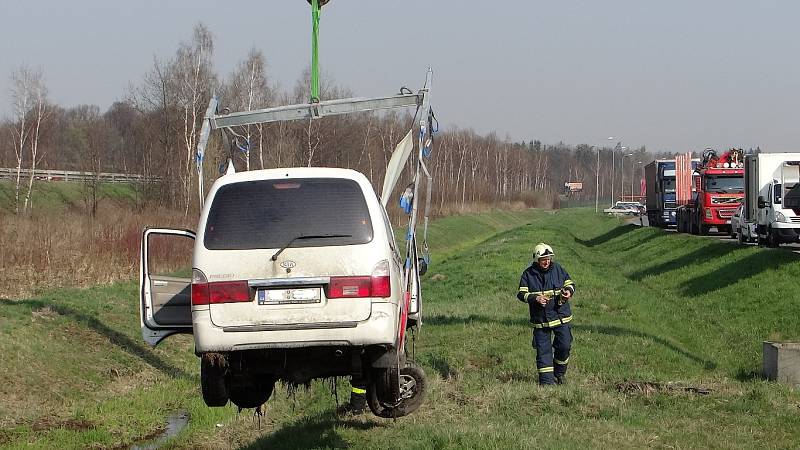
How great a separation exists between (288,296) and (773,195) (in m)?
26.2

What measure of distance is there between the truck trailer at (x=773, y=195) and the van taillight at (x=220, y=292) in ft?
83.2

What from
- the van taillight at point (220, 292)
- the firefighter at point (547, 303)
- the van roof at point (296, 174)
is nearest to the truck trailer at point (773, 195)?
the firefighter at point (547, 303)

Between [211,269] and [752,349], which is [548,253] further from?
[752,349]

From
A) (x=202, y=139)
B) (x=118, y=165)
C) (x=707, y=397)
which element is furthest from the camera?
(x=118, y=165)

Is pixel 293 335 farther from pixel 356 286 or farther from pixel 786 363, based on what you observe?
pixel 786 363

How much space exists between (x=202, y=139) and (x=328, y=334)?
3.43 meters

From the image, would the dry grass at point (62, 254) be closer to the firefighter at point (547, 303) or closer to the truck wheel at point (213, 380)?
the firefighter at point (547, 303)

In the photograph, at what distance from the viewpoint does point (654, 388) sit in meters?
12.2

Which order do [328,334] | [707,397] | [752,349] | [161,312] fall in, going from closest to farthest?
[328,334] < [161,312] < [707,397] < [752,349]

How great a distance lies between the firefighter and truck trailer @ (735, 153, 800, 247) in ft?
63.9

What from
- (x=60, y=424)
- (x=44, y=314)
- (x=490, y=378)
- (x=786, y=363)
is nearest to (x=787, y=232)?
(x=786, y=363)

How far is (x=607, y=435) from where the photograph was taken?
9781mm

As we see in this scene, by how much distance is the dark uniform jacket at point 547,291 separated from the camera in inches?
489

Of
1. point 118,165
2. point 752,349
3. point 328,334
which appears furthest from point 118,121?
point 328,334
